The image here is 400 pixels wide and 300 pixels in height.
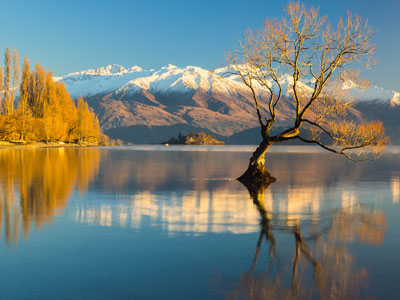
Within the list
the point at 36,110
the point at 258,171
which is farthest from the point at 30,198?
the point at 36,110

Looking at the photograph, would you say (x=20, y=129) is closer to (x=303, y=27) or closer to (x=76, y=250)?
(x=303, y=27)

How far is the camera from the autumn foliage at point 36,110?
89.2 metres

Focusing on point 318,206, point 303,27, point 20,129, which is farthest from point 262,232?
point 20,129

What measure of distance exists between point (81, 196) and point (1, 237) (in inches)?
310

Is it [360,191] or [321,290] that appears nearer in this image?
[321,290]

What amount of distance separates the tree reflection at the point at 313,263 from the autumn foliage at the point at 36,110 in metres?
82.8

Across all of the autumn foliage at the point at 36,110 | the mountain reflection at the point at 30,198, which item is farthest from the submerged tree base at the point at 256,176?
the autumn foliage at the point at 36,110

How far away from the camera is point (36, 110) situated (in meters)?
103

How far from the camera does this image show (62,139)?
11475 cm

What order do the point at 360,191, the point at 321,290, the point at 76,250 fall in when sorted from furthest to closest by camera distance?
the point at 360,191, the point at 76,250, the point at 321,290

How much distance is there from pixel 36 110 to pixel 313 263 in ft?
339

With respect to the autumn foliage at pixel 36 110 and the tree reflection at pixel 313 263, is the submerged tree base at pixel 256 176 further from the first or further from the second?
the autumn foliage at pixel 36 110

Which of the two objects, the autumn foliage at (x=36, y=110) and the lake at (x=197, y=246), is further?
the autumn foliage at (x=36, y=110)

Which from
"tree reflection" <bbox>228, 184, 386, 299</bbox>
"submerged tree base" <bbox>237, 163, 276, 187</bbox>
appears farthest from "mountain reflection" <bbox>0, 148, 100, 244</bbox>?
"submerged tree base" <bbox>237, 163, 276, 187</bbox>
